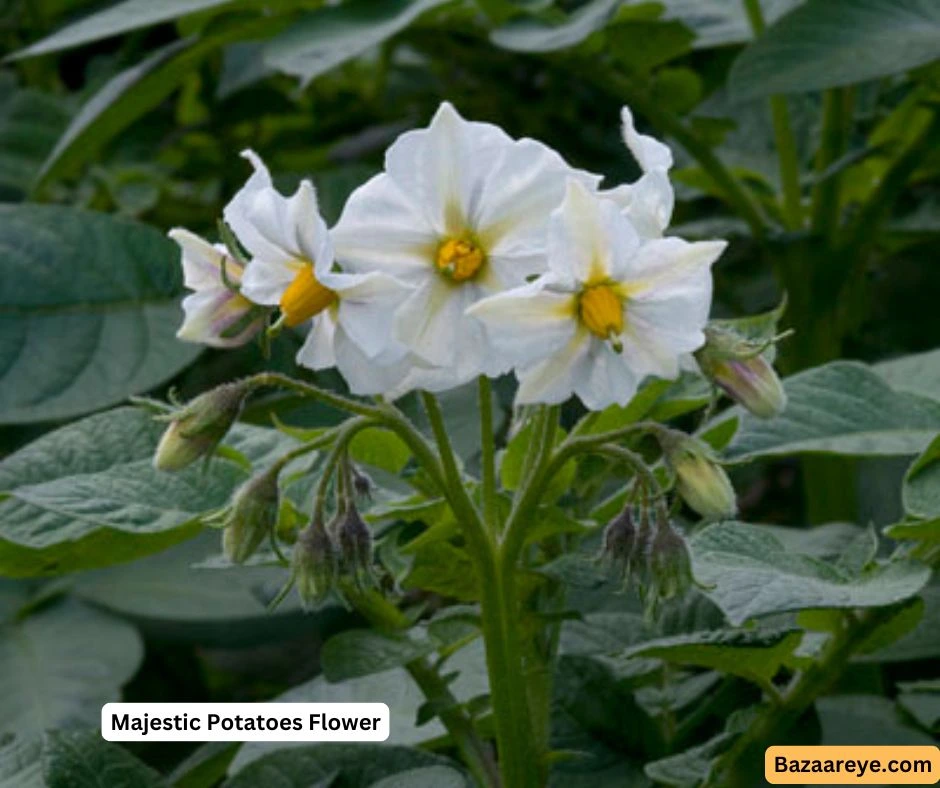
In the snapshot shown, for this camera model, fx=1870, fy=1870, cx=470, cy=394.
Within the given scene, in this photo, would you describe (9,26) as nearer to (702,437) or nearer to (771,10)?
(771,10)

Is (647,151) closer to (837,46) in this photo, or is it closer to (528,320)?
(528,320)

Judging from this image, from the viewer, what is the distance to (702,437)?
73 centimetres

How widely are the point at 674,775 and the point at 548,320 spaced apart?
0.66 feet

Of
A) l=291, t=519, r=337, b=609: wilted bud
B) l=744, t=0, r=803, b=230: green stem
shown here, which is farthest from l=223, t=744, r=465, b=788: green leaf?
l=744, t=0, r=803, b=230: green stem

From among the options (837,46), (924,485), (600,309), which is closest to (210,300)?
(600,309)

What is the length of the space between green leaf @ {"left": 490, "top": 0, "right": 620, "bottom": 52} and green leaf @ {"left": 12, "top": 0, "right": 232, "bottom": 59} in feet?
0.55

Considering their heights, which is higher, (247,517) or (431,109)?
(247,517)

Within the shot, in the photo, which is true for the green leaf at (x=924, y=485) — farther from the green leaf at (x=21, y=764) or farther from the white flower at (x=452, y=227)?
the green leaf at (x=21, y=764)

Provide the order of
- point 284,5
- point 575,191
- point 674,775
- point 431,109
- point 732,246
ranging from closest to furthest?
point 575,191 → point 674,775 → point 284,5 → point 732,246 → point 431,109

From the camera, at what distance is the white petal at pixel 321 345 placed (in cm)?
61

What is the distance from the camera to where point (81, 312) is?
3.38 feet

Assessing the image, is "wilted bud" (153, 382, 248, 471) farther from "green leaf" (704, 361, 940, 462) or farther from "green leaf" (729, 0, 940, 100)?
"green leaf" (729, 0, 940, 100)

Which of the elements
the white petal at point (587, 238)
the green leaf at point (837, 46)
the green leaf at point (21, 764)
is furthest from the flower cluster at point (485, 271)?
the green leaf at point (837, 46)

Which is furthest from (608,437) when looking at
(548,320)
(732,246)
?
(732,246)
